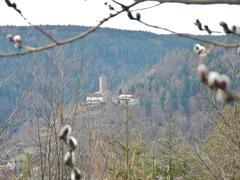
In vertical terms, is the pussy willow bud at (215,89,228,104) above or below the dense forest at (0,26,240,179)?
above

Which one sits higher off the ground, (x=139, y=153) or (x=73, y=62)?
(x=73, y=62)

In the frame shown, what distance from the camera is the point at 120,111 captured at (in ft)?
31.9

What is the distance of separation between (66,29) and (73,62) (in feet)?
285

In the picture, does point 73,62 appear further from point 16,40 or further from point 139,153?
point 16,40

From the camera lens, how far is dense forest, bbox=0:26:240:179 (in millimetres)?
5875

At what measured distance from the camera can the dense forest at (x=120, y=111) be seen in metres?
5.88

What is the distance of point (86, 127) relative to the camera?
7562 mm

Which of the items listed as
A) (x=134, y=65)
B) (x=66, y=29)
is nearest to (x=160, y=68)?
(x=66, y=29)

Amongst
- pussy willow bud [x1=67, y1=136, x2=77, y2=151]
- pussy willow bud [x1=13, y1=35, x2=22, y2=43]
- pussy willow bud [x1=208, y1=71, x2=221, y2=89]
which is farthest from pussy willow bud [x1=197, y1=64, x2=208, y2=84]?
pussy willow bud [x1=13, y1=35, x2=22, y2=43]

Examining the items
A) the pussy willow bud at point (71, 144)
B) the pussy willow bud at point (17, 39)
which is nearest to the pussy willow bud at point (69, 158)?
the pussy willow bud at point (71, 144)

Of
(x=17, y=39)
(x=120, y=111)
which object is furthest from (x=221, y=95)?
(x=120, y=111)

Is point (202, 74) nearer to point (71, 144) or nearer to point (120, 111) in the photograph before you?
point (71, 144)

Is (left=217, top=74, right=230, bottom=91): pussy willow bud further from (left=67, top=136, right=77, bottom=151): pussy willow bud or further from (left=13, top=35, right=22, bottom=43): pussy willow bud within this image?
(left=13, top=35, right=22, bottom=43): pussy willow bud

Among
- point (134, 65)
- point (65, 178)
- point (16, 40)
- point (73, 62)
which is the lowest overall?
point (134, 65)
